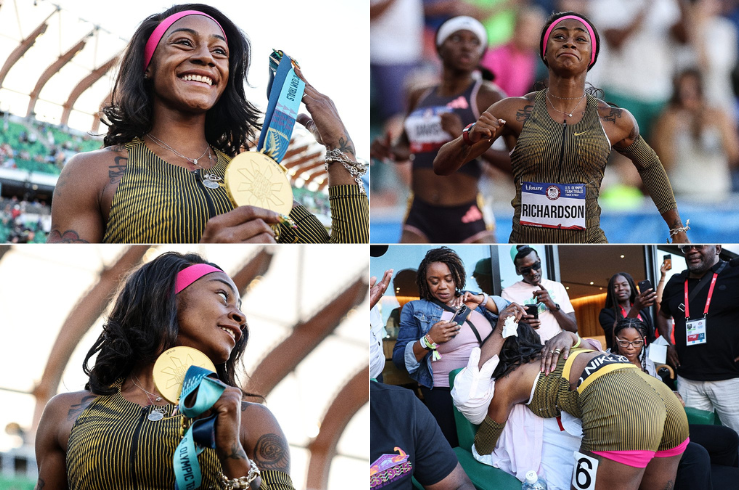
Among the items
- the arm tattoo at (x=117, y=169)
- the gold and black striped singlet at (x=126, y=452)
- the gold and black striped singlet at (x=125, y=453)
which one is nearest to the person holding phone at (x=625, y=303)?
the gold and black striped singlet at (x=126, y=452)

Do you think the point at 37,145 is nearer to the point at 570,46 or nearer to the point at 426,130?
the point at 426,130

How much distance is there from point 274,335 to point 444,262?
0.73 meters

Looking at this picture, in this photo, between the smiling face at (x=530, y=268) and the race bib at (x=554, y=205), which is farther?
the smiling face at (x=530, y=268)

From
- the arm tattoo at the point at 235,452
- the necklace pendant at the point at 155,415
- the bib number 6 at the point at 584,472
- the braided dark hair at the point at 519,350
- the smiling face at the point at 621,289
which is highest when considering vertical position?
the smiling face at the point at 621,289

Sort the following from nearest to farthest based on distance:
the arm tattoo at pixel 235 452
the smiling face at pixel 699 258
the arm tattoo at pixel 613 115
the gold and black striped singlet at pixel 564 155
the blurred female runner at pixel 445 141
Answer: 1. the arm tattoo at pixel 235 452
2. the gold and black striped singlet at pixel 564 155
3. the arm tattoo at pixel 613 115
4. the smiling face at pixel 699 258
5. the blurred female runner at pixel 445 141

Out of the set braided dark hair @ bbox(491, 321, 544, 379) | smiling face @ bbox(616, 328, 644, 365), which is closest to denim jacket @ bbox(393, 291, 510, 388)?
braided dark hair @ bbox(491, 321, 544, 379)

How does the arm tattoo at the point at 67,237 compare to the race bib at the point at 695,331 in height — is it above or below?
above

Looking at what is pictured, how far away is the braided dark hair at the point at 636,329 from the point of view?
2.64 meters

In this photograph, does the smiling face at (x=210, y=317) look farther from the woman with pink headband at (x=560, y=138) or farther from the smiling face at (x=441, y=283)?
the woman with pink headband at (x=560, y=138)

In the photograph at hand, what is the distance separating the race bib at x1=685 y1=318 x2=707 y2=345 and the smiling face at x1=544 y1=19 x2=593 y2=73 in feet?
3.68

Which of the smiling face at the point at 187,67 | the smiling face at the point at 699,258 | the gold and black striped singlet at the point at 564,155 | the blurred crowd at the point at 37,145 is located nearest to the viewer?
the smiling face at the point at 187,67

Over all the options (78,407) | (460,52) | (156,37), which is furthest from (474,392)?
(460,52)

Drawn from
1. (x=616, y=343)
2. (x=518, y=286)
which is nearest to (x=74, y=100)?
(x=518, y=286)

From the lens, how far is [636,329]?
268 cm
